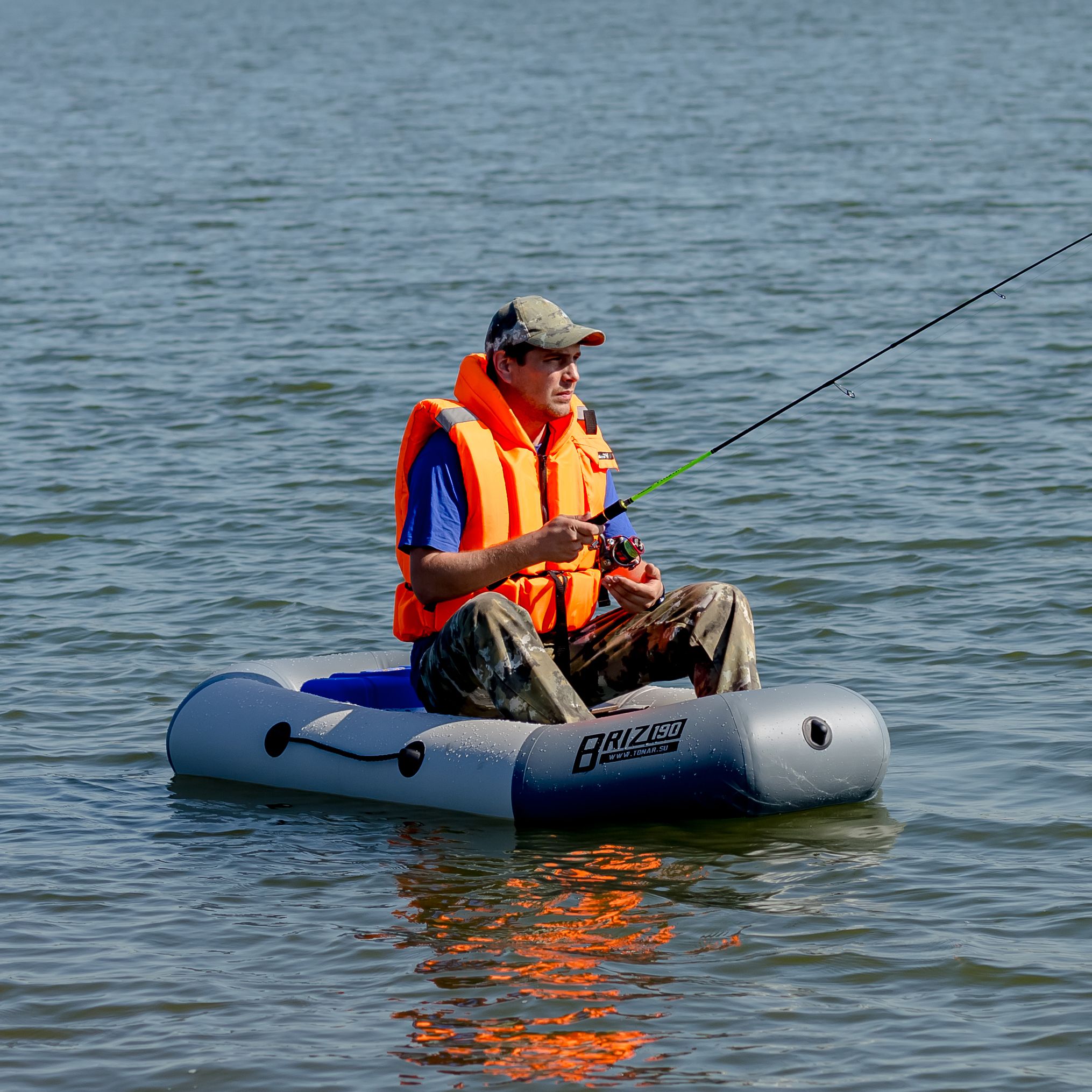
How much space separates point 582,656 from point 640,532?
3127mm

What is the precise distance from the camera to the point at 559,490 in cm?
566

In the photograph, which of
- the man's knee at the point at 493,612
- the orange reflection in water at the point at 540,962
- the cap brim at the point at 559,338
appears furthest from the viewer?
the cap brim at the point at 559,338

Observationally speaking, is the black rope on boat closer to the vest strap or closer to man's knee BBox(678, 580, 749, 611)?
the vest strap

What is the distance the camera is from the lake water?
4.31 metres

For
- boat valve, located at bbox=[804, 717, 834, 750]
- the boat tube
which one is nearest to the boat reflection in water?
the boat tube

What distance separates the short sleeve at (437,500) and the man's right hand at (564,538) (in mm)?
314

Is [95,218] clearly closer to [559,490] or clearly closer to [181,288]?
[181,288]

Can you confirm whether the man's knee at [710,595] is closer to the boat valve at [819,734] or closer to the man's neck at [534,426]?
the boat valve at [819,734]

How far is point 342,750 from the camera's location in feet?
18.6

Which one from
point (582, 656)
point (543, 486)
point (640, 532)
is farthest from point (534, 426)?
point (640, 532)

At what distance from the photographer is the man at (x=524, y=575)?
17.7 feet

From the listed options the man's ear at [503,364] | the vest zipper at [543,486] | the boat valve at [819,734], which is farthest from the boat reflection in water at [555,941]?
the man's ear at [503,364]

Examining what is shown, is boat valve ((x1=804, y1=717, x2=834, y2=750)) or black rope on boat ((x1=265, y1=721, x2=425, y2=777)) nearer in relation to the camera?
boat valve ((x1=804, y1=717, x2=834, y2=750))

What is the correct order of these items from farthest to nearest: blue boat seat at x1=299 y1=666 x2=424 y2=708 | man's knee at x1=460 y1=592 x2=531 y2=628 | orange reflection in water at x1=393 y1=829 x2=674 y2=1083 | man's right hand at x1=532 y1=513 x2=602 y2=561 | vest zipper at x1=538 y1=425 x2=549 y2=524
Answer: blue boat seat at x1=299 y1=666 x2=424 y2=708 < vest zipper at x1=538 y1=425 x2=549 y2=524 < man's knee at x1=460 y1=592 x2=531 y2=628 < man's right hand at x1=532 y1=513 x2=602 y2=561 < orange reflection in water at x1=393 y1=829 x2=674 y2=1083
